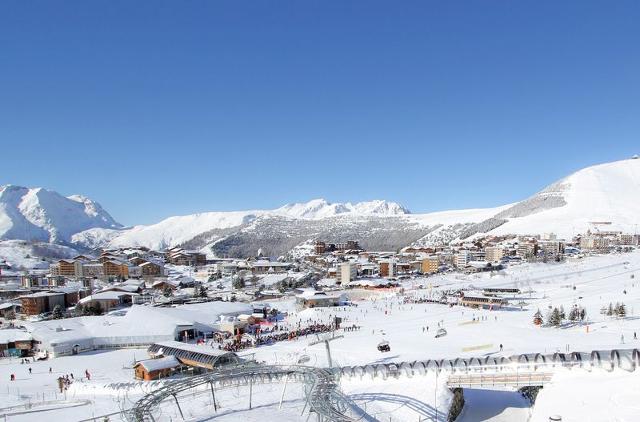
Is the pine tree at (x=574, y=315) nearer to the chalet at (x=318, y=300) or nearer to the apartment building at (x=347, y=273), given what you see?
the chalet at (x=318, y=300)

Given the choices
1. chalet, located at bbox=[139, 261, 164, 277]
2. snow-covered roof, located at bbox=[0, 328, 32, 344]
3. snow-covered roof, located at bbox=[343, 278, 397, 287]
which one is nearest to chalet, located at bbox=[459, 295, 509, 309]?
snow-covered roof, located at bbox=[343, 278, 397, 287]

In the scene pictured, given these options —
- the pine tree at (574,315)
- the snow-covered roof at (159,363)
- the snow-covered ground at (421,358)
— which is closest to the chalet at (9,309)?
the snow-covered ground at (421,358)

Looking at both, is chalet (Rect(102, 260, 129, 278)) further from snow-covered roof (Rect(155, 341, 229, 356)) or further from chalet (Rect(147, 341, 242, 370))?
chalet (Rect(147, 341, 242, 370))

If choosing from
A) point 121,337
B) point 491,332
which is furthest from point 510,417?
point 121,337

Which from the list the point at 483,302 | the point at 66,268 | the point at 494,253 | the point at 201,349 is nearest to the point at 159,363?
the point at 201,349

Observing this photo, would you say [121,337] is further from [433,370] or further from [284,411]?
[433,370]

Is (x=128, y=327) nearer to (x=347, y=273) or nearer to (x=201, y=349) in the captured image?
(x=201, y=349)
